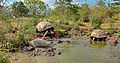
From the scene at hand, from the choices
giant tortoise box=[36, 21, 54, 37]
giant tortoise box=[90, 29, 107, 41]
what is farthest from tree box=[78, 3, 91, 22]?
giant tortoise box=[90, 29, 107, 41]

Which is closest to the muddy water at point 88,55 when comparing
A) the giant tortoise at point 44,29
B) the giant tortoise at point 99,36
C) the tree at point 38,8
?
the giant tortoise at point 99,36

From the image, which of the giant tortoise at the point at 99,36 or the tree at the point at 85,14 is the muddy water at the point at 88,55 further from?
A: the tree at the point at 85,14

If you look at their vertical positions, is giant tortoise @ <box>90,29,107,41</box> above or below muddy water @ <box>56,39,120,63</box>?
above

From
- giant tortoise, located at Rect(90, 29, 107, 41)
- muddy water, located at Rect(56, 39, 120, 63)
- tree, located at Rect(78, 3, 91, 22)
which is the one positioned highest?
tree, located at Rect(78, 3, 91, 22)

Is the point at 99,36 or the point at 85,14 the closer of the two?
the point at 99,36

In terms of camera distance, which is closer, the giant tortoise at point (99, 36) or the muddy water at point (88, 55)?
the muddy water at point (88, 55)

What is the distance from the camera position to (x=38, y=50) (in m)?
7.80

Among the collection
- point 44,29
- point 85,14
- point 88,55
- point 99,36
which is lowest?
point 88,55

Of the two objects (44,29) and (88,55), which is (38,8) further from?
(88,55)

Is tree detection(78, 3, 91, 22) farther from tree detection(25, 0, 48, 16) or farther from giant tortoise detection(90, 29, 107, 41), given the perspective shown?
giant tortoise detection(90, 29, 107, 41)

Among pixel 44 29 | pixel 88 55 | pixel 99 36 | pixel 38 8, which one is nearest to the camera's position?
pixel 88 55

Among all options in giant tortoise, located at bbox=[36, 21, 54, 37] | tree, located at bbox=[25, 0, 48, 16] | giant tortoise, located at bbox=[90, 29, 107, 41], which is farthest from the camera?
tree, located at bbox=[25, 0, 48, 16]

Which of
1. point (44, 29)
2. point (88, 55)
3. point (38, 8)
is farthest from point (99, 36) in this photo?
point (38, 8)

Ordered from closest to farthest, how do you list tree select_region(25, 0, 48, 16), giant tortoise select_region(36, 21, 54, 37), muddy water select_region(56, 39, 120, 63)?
muddy water select_region(56, 39, 120, 63), giant tortoise select_region(36, 21, 54, 37), tree select_region(25, 0, 48, 16)
